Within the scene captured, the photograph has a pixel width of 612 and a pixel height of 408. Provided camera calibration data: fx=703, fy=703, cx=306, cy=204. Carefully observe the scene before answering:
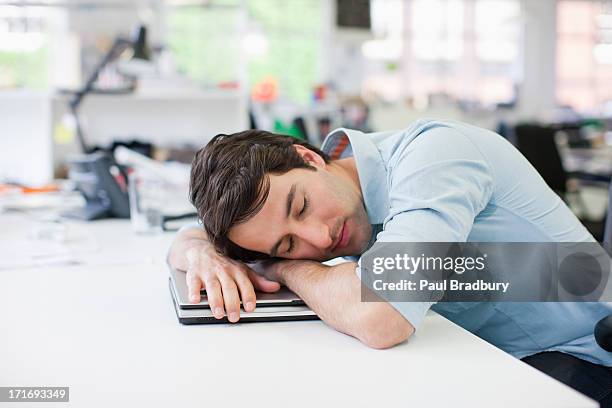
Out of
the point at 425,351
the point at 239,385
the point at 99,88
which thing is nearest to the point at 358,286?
the point at 425,351

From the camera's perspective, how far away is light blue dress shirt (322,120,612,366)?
1084 mm

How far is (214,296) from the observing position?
3.54 ft

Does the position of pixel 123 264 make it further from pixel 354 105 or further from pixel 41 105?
pixel 354 105

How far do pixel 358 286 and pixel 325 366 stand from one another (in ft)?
0.57

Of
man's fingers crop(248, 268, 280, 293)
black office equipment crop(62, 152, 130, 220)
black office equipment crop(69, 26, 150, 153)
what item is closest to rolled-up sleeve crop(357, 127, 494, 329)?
man's fingers crop(248, 268, 280, 293)

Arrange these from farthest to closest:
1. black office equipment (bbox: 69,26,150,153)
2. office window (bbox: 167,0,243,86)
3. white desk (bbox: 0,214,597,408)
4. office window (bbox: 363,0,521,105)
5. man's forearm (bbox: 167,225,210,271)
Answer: office window (bbox: 363,0,521,105), office window (bbox: 167,0,243,86), black office equipment (bbox: 69,26,150,153), man's forearm (bbox: 167,225,210,271), white desk (bbox: 0,214,597,408)

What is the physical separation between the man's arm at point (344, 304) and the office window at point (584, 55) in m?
10.4

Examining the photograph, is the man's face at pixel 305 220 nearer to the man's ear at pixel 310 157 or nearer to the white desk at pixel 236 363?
the man's ear at pixel 310 157

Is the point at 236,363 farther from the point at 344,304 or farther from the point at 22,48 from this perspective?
the point at 22,48

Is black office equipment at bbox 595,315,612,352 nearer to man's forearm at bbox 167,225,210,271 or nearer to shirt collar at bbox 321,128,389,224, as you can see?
shirt collar at bbox 321,128,389,224

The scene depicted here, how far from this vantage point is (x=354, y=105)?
629cm

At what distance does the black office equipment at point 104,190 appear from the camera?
7.43 ft

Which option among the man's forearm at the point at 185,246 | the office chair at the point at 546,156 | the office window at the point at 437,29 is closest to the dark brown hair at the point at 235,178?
the man's forearm at the point at 185,246

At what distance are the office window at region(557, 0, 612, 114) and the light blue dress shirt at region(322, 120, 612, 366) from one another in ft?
33.4
